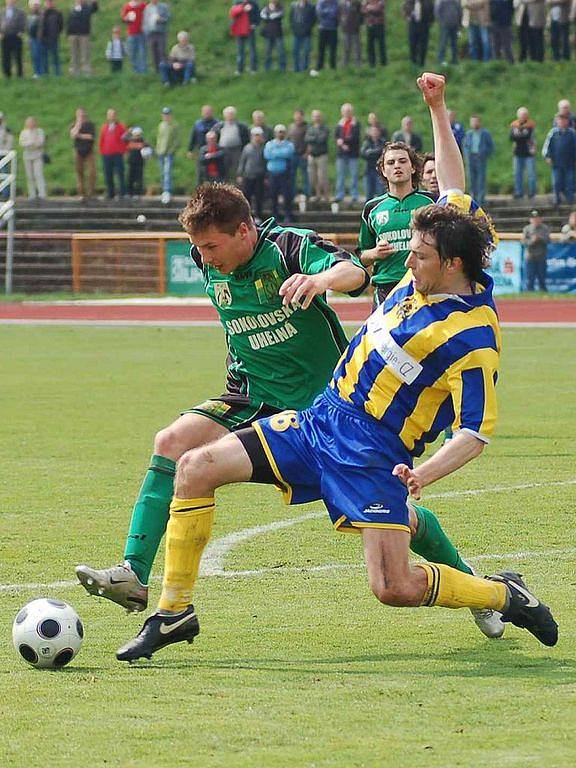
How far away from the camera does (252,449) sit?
6.05 m

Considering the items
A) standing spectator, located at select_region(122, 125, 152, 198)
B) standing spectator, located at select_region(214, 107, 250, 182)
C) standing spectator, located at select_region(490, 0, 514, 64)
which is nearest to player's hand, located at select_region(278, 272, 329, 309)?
standing spectator, located at select_region(214, 107, 250, 182)

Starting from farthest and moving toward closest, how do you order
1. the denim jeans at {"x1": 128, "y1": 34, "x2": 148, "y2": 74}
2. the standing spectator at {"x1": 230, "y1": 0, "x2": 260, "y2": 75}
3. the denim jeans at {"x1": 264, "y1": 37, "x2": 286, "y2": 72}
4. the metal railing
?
1. the denim jeans at {"x1": 128, "y1": 34, "x2": 148, "y2": 74}
2. the denim jeans at {"x1": 264, "y1": 37, "x2": 286, "y2": 72}
3. the standing spectator at {"x1": 230, "y1": 0, "x2": 260, "y2": 75}
4. the metal railing

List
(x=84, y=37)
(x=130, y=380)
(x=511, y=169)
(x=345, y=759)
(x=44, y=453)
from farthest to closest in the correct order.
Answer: (x=84, y=37) < (x=511, y=169) < (x=130, y=380) < (x=44, y=453) < (x=345, y=759)

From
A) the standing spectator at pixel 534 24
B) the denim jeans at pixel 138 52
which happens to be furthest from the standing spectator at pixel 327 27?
the denim jeans at pixel 138 52

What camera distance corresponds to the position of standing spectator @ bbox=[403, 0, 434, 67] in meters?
35.6

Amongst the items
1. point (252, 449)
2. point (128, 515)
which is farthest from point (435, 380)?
point (128, 515)

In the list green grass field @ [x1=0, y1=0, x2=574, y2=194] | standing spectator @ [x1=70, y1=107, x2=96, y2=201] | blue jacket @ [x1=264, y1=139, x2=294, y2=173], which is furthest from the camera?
green grass field @ [x1=0, y1=0, x2=574, y2=194]

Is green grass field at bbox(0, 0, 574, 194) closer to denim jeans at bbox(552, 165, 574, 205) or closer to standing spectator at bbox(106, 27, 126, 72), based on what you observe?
standing spectator at bbox(106, 27, 126, 72)

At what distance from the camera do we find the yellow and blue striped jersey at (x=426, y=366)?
5.76 m

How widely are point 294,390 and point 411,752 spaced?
2.52 meters

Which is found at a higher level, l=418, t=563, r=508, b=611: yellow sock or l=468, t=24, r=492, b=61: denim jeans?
l=468, t=24, r=492, b=61: denim jeans

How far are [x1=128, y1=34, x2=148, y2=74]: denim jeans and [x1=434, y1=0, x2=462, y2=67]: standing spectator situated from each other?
7.97 metres

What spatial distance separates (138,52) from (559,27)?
11.2m

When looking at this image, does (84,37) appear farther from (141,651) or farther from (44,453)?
(141,651)
